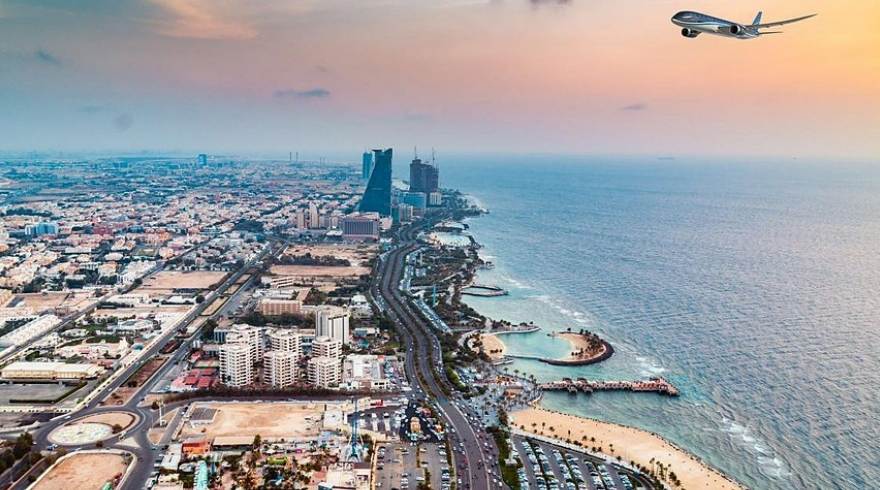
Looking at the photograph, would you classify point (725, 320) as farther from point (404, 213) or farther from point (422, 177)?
point (422, 177)

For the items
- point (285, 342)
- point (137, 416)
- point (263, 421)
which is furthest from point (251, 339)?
point (263, 421)

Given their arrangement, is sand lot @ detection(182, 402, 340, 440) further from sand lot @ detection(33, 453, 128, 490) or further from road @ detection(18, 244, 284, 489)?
sand lot @ detection(33, 453, 128, 490)

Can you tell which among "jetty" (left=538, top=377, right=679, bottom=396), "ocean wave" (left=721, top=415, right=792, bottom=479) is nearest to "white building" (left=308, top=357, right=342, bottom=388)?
"jetty" (left=538, top=377, right=679, bottom=396)

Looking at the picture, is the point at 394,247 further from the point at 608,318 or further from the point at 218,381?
the point at 218,381

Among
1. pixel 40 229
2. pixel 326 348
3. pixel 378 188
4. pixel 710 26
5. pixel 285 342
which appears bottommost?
pixel 326 348

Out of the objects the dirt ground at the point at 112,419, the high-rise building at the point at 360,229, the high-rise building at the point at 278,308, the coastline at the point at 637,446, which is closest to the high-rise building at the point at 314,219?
the high-rise building at the point at 360,229

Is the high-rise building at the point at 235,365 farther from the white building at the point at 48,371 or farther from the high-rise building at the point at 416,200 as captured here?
the high-rise building at the point at 416,200

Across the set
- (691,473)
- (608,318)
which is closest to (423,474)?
(691,473)

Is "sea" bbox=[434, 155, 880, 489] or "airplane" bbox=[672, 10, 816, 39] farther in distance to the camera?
"sea" bbox=[434, 155, 880, 489]
